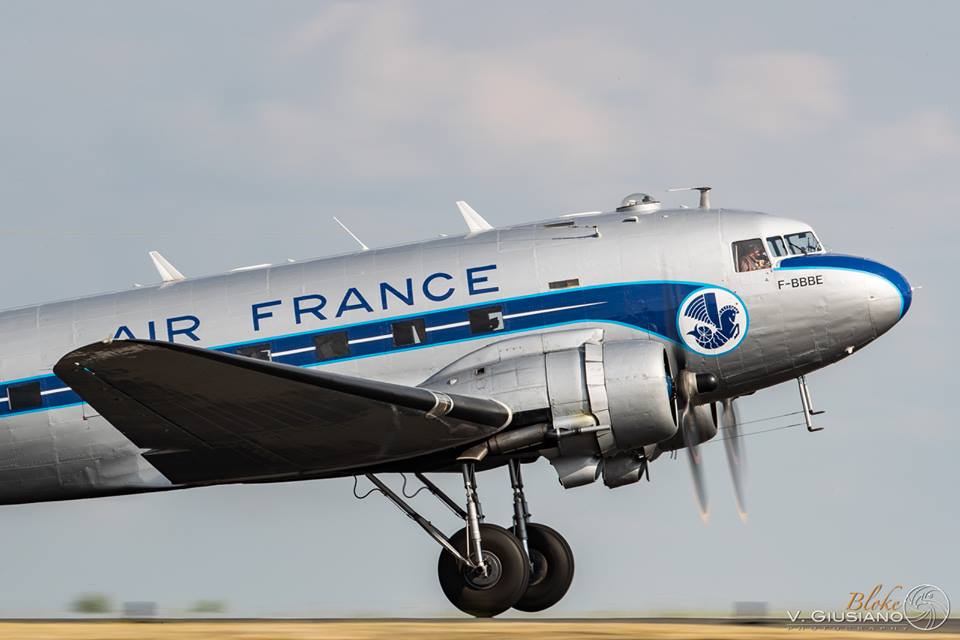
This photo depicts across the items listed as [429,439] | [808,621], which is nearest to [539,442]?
[429,439]

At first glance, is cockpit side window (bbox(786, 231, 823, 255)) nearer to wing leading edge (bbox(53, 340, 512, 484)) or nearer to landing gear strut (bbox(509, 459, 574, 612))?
wing leading edge (bbox(53, 340, 512, 484))

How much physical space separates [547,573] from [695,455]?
271 centimetres

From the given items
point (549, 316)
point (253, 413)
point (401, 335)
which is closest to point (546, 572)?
point (549, 316)

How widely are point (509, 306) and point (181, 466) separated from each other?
4463 millimetres

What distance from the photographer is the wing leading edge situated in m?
14.5

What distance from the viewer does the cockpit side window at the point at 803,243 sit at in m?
17.7

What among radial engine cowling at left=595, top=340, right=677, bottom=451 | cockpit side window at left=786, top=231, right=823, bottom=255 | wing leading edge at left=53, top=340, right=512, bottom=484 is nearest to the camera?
wing leading edge at left=53, top=340, right=512, bottom=484

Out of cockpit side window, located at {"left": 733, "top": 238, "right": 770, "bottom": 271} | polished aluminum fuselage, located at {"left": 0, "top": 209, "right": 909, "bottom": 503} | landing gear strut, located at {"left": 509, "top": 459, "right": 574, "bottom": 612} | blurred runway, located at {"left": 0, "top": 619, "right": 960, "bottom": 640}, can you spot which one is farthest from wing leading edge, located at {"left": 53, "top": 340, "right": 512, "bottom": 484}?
cockpit side window, located at {"left": 733, "top": 238, "right": 770, "bottom": 271}

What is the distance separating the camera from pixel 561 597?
18578 millimetres

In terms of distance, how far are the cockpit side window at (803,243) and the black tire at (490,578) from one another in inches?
199

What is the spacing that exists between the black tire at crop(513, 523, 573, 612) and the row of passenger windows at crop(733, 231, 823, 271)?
4.37 m

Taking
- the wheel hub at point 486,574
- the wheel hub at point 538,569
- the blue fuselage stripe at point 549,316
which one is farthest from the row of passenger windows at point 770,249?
the wheel hub at point 486,574

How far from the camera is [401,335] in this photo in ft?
58.3

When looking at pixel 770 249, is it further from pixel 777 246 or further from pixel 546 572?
pixel 546 572
